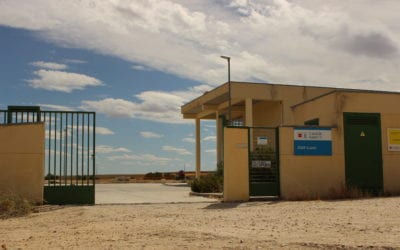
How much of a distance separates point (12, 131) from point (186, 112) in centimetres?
3045

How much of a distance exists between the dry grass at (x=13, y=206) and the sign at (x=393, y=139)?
43.1 ft

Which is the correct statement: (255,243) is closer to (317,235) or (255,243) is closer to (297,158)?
(317,235)

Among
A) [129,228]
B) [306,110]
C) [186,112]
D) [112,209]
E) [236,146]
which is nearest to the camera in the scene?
[129,228]

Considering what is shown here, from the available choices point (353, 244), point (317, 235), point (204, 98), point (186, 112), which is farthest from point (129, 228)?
point (186, 112)

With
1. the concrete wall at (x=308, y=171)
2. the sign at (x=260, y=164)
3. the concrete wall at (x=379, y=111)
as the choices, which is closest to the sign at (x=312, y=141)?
the concrete wall at (x=308, y=171)

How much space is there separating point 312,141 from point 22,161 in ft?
32.4

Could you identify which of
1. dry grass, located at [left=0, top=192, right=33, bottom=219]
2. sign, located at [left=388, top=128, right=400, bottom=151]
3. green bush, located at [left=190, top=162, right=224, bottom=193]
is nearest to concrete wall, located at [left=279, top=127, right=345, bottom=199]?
sign, located at [left=388, top=128, right=400, bottom=151]

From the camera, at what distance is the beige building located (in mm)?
17500

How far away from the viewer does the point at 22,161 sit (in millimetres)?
15812

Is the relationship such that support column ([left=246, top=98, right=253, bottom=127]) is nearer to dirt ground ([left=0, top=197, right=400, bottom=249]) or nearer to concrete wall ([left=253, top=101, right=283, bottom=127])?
concrete wall ([left=253, top=101, right=283, bottom=127])

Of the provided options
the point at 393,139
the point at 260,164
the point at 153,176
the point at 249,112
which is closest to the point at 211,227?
the point at 260,164

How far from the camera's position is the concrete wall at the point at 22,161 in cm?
1571

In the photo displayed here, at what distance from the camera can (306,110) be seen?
21500 mm

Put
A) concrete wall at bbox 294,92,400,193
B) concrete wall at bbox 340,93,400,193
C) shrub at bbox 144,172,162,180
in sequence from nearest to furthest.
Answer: concrete wall at bbox 294,92,400,193
concrete wall at bbox 340,93,400,193
shrub at bbox 144,172,162,180
